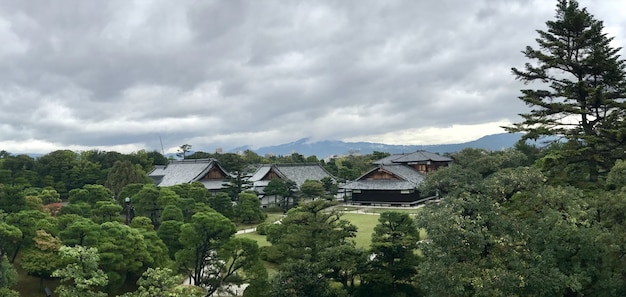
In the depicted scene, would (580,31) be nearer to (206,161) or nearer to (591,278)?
(591,278)

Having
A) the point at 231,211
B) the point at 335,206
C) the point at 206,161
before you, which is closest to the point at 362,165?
the point at 335,206

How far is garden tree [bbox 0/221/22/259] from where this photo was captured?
15.0 m

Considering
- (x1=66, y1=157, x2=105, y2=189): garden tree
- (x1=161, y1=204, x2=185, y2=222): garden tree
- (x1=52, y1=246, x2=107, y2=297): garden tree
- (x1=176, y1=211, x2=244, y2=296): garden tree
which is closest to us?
(x1=52, y1=246, x2=107, y2=297): garden tree

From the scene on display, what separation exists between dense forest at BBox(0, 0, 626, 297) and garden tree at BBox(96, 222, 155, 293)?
45mm

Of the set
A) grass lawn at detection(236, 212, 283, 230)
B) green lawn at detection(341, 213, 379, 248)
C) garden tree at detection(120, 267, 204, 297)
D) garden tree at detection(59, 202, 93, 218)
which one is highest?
garden tree at detection(59, 202, 93, 218)

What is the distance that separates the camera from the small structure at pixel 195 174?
43781 mm

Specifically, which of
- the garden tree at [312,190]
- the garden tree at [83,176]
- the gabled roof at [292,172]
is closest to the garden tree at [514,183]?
the garden tree at [312,190]

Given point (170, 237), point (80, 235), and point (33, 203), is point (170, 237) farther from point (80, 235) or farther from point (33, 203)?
point (33, 203)

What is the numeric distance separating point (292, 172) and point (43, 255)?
1495 inches

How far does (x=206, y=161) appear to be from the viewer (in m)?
46.4

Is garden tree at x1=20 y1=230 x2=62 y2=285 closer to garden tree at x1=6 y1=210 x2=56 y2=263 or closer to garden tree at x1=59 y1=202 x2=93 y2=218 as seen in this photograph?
garden tree at x1=6 y1=210 x2=56 y2=263

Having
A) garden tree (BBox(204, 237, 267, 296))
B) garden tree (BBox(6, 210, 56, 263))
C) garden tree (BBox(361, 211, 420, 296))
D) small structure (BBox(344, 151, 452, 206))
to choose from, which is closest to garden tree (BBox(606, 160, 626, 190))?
garden tree (BBox(361, 211, 420, 296))

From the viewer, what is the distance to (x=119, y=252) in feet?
50.8

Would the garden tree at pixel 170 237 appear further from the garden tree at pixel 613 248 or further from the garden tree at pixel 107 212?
the garden tree at pixel 613 248
